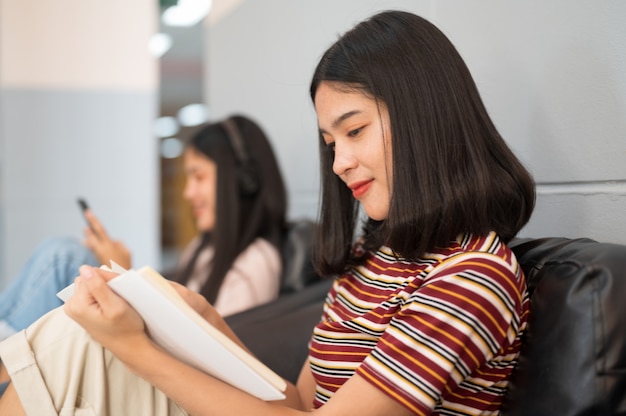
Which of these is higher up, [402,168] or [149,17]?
[149,17]

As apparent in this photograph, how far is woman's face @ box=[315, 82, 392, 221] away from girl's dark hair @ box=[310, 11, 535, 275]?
2 cm

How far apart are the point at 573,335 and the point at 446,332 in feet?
0.50

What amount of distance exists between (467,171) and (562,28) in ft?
1.18

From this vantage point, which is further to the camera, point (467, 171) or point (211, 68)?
point (211, 68)

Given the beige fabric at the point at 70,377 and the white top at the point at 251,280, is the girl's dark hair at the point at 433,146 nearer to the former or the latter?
the beige fabric at the point at 70,377

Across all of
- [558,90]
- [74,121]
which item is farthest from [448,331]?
[74,121]

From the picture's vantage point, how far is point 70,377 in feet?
3.06

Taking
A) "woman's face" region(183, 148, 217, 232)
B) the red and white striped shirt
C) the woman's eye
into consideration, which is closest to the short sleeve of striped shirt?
the red and white striped shirt

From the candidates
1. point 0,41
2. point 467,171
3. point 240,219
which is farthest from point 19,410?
point 0,41

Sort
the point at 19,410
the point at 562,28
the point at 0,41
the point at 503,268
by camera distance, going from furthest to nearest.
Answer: the point at 0,41 → the point at 562,28 → the point at 19,410 → the point at 503,268

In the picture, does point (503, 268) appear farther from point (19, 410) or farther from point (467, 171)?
point (19, 410)

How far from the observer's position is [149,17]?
12.7 ft

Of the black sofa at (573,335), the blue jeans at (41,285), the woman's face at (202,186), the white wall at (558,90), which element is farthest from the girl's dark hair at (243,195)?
the black sofa at (573,335)

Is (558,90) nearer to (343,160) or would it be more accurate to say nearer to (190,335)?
(343,160)
